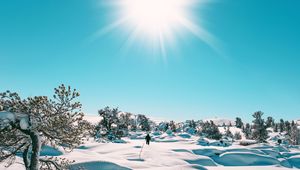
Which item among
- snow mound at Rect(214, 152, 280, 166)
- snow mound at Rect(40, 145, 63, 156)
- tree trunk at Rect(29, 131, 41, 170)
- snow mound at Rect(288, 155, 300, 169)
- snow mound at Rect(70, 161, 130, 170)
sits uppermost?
tree trunk at Rect(29, 131, 41, 170)

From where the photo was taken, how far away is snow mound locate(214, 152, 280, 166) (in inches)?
1387

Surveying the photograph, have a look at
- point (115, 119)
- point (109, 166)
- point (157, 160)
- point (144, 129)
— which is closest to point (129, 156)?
point (157, 160)

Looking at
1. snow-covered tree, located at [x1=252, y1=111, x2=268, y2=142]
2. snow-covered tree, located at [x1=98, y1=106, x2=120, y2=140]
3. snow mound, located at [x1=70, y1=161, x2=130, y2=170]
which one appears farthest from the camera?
snow-covered tree, located at [x1=252, y1=111, x2=268, y2=142]

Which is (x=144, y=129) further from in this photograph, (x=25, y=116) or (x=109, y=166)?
(x=25, y=116)

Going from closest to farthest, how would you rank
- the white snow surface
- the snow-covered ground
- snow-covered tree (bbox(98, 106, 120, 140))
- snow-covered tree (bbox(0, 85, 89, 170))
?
snow-covered tree (bbox(0, 85, 89, 170))
the white snow surface
the snow-covered ground
snow-covered tree (bbox(98, 106, 120, 140))

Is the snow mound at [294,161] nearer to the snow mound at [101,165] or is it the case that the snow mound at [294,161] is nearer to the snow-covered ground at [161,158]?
the snow-covered ground at [161,158]

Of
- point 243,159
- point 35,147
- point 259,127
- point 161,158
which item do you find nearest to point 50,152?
point 161,158

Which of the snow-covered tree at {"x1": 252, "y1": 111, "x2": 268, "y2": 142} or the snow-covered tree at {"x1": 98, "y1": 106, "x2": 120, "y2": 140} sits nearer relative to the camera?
the snow-covered tree at {"x1": 98, "y1": 106, "x2": 120, "y2": 140}

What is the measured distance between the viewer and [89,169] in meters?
20.0

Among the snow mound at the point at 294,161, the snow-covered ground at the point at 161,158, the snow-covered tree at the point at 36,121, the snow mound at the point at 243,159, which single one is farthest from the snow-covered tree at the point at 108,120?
the snow-covered tree at the point at 36,121

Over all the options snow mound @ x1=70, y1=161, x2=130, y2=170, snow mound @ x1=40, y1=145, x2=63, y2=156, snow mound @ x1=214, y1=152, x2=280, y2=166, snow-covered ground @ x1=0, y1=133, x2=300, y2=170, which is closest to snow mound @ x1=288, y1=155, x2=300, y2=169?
snow-covered ground @ x1=0, y1=133, x2=300, y2=170

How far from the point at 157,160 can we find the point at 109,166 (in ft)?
21.6

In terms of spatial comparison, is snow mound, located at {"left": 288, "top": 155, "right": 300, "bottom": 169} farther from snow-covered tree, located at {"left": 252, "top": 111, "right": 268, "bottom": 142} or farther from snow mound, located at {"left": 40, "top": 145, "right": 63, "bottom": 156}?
snow mound, located at {"left": 40, "top": 145, "right": 63, "bottom": 156}

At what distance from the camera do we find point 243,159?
36031 mm
